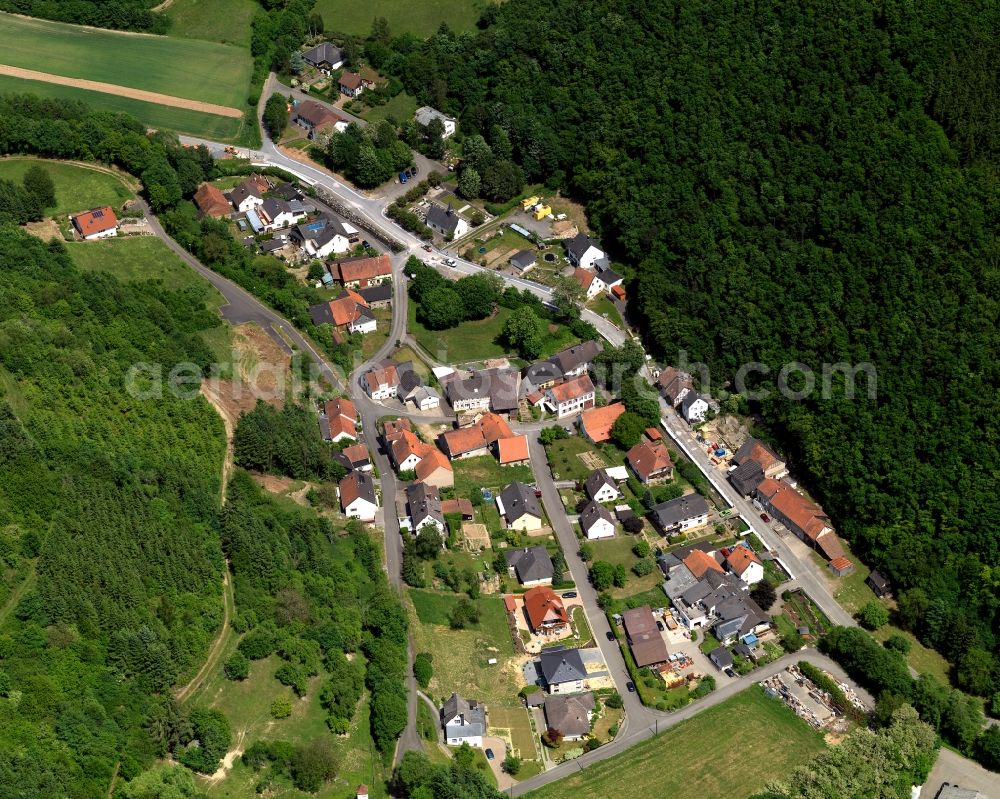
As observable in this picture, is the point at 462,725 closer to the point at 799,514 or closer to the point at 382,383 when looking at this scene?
the point at 799,514

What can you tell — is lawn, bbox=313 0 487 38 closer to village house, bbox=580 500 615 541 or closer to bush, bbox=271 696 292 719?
village house, bbox=580 500 615 541

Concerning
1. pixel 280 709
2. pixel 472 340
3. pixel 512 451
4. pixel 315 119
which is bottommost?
pixel 472 340

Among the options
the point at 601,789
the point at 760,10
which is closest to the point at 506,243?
the point at 760,10

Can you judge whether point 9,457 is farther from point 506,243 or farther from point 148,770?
point 506,243

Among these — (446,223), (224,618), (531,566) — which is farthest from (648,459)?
(446,223)

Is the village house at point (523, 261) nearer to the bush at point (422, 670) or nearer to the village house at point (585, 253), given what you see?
the village house at point (585, 253)

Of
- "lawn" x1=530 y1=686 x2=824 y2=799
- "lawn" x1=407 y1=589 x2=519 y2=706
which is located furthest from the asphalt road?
"lawn" x1=407 y1=589 x2=519 y2=706
